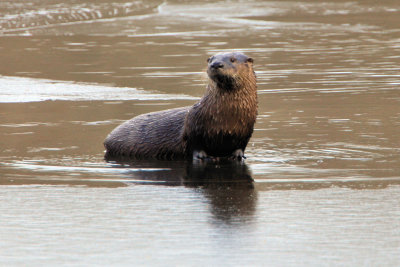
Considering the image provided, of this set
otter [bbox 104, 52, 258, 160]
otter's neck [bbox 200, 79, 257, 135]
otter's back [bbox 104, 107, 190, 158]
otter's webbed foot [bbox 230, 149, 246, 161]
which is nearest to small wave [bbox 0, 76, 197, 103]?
otter's back [bbox 104, 107, 190, 158]

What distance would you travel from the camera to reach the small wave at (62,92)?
507 inches

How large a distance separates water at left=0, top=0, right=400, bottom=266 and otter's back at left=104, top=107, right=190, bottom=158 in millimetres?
247

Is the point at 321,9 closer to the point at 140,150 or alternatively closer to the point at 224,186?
the point at 140,150

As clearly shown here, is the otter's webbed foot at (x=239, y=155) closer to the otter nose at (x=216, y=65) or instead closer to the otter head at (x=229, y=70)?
the otter head at (x=229, y=70)

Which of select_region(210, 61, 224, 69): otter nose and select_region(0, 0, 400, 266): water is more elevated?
select_region(210, 61, 224, 69): otter nose

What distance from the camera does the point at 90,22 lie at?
2441cm

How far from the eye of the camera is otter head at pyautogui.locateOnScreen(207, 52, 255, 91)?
816cm

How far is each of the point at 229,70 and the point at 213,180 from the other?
1.26m

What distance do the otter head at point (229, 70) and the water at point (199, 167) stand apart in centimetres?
67

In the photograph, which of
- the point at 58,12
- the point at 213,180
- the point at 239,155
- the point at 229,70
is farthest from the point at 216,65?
the point at 58,12

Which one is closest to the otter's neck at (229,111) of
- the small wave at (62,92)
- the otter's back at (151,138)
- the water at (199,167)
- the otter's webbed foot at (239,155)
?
the otter's webbed foot at (239,155)

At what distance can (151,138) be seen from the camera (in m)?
8.92

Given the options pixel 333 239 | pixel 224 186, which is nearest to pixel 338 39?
pixel 224 186

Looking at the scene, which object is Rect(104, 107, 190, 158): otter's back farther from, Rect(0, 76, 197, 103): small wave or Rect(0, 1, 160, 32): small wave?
Rect(0, 1, 160, 32): small wave
